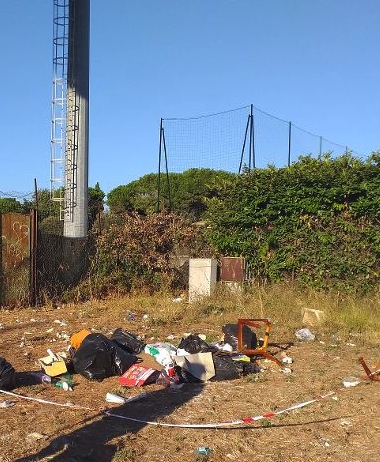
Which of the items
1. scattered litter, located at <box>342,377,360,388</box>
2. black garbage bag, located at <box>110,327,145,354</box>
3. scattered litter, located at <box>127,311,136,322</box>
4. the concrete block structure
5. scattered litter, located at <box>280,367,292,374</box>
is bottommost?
scattered litter, located at <box>342,377,360,388</box>

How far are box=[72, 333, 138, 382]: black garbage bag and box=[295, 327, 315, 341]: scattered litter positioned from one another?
130 inches

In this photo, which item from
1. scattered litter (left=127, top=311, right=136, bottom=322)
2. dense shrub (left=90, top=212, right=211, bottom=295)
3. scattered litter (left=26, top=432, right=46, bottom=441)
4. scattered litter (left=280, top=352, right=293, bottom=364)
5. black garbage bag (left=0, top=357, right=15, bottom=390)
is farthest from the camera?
dense shrub (left=90, top=212, right=211, bottom=295)

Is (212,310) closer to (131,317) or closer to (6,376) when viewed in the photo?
(131,317)

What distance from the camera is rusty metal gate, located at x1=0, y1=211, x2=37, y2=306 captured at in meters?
11.0

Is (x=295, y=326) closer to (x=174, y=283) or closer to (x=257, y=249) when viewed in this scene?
(x=257, y=249)

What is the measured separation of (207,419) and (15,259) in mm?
7199

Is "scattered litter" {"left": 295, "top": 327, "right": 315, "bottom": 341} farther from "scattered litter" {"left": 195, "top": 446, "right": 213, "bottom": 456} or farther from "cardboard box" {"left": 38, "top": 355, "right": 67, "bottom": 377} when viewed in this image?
"scattered litter" {"left": 195, "top": 446, "right": 213, "bottom": 456}

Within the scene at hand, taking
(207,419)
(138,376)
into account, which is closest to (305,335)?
(138,376)

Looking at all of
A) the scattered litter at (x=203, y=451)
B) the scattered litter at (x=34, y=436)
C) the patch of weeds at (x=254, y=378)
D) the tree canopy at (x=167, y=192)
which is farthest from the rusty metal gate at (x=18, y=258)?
the tree canopy at (x=167, y=192)

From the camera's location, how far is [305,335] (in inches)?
346

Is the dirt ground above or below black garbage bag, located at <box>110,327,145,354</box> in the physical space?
below

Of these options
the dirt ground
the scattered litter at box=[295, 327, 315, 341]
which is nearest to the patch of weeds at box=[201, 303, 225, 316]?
the scattered litter at box=[295, 327, 315, 341]

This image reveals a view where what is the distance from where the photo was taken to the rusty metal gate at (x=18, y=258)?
36.2ft

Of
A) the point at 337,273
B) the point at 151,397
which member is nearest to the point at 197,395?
the point at 151,397
